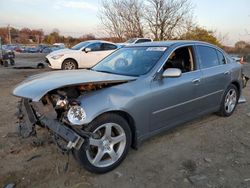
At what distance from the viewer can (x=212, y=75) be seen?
4.59 m

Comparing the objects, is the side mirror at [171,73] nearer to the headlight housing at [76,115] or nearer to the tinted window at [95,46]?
the headlight housing at [76,115]

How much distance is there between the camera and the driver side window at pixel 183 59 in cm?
424

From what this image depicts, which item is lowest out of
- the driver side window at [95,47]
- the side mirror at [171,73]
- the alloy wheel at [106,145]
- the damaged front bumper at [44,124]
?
the alloy wheel at [106,145]

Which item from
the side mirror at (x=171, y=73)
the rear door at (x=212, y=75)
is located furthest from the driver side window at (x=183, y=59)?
the side mirror at (x=171, y=73)

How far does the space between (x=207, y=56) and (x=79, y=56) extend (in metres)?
8.28

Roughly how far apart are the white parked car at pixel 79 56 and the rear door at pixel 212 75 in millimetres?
8052

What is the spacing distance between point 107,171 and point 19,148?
5.01 feet

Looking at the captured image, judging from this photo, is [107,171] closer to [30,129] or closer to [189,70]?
[30,129]

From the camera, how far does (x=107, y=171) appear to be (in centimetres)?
320

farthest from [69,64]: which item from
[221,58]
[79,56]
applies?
[221,58]

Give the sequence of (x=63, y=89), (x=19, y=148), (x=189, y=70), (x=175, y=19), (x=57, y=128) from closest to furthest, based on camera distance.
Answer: (x=57, y=128) → (x=63, y=89) → (x=19, y=148) → (x=189, y=70) → (x=175, y=19)

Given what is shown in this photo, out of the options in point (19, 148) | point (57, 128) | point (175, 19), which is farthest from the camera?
point (175, 19)

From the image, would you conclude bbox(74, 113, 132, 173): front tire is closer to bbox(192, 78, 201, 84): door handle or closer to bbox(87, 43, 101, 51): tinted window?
bbox(192, 78, 201, 84): door handle

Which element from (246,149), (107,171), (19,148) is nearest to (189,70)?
(246,149)
